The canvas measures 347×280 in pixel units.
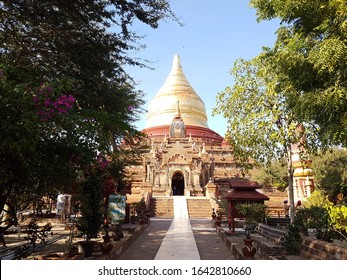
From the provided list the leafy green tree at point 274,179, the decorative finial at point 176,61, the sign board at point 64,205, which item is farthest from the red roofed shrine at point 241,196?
the decorative finial at point 176,61

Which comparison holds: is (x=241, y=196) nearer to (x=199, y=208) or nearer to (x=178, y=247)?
(x=178, y=247)

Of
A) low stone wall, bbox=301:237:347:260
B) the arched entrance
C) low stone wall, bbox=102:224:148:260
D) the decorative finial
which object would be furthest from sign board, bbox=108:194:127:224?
Result: the decorative finial

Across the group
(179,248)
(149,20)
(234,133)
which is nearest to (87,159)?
(149,20)

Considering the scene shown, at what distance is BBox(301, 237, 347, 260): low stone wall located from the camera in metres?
6.52

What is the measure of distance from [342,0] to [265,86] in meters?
5.20

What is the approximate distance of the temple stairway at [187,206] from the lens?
21.9m

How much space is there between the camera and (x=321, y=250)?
297 inches

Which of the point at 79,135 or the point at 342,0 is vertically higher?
the point at 342,0

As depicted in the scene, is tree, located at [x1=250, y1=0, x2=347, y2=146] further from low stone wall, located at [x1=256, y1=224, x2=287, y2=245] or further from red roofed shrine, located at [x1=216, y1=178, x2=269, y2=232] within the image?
red roofed shrine, located at [x1=216, y1=178, x2=269, y2=232]

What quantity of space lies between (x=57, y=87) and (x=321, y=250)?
6977mm

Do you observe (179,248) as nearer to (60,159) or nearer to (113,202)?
(113,202)

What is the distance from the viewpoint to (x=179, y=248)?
9867 millimetres

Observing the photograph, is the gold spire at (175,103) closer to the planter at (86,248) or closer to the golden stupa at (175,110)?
the golden stupa at (175,110)

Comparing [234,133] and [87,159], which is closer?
[87,159]
